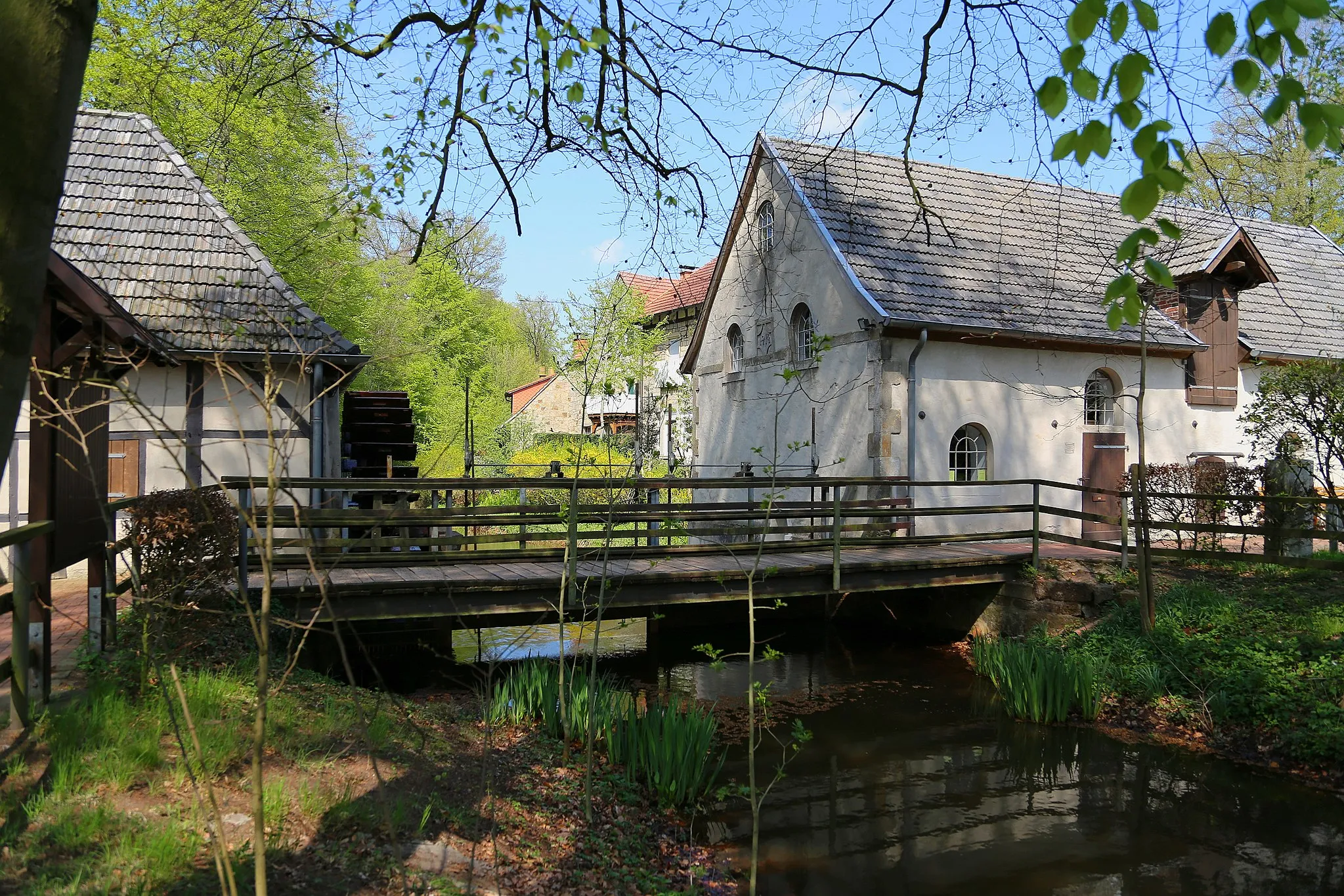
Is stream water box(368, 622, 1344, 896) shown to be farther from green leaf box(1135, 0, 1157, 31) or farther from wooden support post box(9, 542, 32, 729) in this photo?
green leaf box(1135, 0, 1157, 31)

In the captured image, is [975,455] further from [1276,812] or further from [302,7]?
[302,7]

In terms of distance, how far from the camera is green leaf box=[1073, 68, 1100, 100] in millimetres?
2314

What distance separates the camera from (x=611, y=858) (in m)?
4.99

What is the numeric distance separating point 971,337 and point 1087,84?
478 inches

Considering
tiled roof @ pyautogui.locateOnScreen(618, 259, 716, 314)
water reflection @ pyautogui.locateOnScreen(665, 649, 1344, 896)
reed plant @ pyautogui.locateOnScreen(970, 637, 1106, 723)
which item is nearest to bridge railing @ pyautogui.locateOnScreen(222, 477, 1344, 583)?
reed plant @ pyautogui.locateOnScreen(970, 637, 1106, 723)

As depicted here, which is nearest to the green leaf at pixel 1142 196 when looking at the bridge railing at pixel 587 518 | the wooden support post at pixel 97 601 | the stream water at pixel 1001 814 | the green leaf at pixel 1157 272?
the green leaf at pixel 1157 272

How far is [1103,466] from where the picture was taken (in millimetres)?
15164

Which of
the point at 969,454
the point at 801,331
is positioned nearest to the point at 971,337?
the point at 969,454

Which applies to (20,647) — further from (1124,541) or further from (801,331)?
(801,331)

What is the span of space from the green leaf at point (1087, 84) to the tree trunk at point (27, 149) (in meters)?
2.40

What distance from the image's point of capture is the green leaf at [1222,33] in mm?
2164

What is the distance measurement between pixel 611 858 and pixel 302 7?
5277mm

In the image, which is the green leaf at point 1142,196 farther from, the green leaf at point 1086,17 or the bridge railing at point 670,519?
the bridge railing at point 670,519

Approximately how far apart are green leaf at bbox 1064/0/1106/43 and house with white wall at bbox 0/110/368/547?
852 cm
